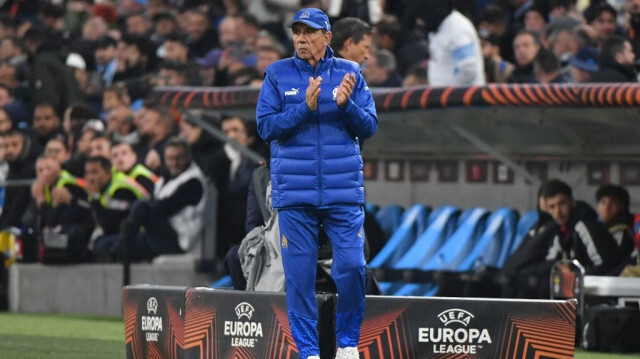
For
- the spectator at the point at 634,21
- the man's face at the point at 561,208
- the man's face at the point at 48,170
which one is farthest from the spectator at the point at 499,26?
the man's face at the point at 48,170

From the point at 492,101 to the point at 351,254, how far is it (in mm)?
4844

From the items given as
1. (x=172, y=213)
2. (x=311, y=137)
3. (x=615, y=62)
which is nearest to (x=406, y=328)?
(x=311, y=137)

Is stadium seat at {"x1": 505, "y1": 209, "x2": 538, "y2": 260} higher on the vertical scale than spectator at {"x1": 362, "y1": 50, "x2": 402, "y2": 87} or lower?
lower

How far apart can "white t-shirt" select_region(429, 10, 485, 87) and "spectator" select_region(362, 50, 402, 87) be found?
1116 millimetres

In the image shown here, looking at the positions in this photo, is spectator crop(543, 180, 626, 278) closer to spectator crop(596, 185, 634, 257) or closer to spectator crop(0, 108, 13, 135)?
spectator crop(596, 185, 634, 257)

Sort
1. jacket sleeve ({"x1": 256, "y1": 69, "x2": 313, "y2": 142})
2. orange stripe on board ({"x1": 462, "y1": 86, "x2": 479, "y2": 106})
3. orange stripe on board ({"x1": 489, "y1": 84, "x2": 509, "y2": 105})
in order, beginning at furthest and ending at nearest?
orange stripe on board ({"x1": 462, "y1": 86, "x2": 479, "y2": 106}) < orange stripe on board ({"x1": 489, "y1": 84, "x2": 509, "y2": 105}) < jacket sleeve ({"x1": 256, "y1": 69, "x2": 313, "y2": 142})

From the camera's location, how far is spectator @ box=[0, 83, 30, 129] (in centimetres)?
2118

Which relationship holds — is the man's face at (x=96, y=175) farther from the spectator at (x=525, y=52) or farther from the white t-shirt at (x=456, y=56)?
the spectator at (x=525, y=52)

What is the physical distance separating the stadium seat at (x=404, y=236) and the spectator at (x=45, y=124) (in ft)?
19.1

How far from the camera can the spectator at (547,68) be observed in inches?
583

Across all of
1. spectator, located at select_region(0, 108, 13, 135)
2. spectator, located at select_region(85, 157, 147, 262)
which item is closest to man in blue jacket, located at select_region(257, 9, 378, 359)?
spectator, located at select_region(85, 157, 147, 262)

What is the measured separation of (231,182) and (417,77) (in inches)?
82.5

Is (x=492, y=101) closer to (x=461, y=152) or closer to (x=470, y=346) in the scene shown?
(x=461, y=152)

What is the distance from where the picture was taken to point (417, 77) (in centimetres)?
1605
